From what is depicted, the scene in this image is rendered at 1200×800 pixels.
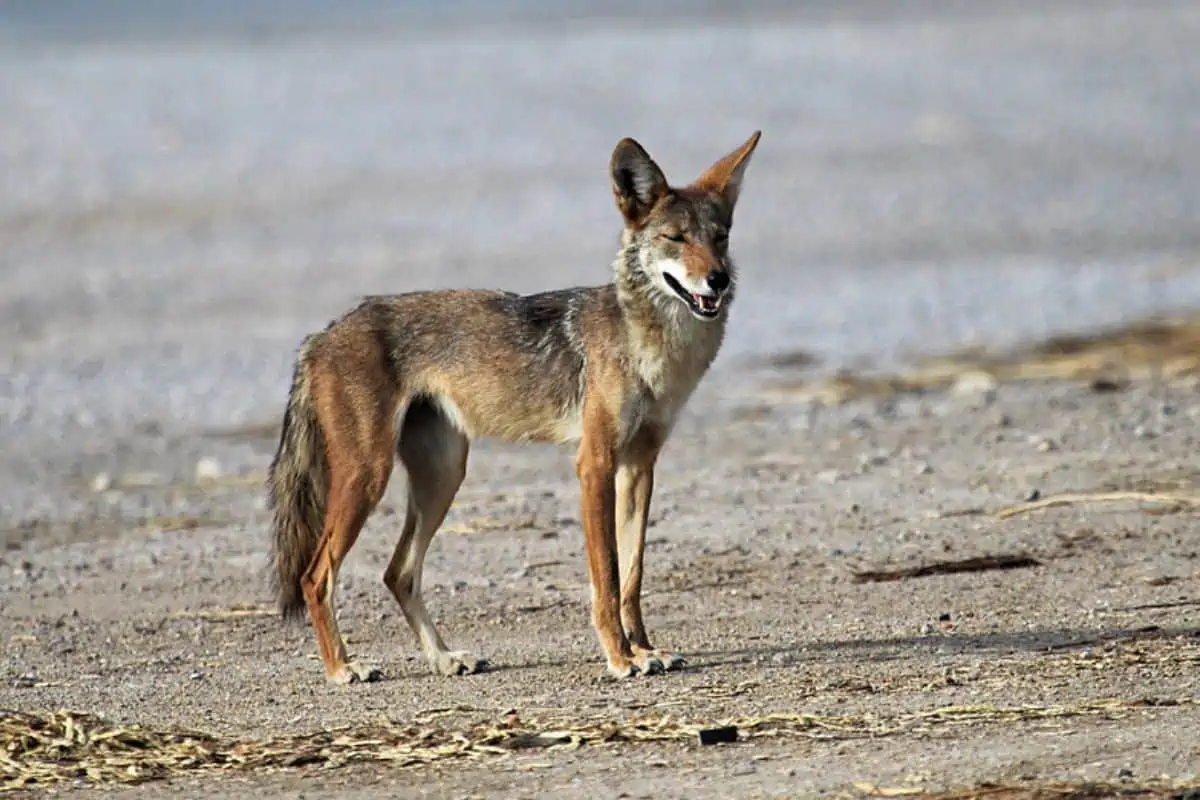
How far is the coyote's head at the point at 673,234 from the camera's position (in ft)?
27.3

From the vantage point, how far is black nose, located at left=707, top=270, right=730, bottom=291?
8.28 m

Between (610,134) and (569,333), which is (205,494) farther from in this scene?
(610,134)

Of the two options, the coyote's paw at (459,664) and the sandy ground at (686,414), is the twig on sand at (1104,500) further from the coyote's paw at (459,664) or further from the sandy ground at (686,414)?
the coyote's paw at (459,664)

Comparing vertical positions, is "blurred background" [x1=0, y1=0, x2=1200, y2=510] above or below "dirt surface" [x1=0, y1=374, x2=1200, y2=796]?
above

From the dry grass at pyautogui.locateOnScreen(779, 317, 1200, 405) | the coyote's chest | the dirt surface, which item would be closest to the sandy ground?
the dirt surface

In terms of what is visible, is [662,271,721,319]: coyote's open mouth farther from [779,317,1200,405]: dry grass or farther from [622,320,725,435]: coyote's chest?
[779,317,1200,405]: dry grass

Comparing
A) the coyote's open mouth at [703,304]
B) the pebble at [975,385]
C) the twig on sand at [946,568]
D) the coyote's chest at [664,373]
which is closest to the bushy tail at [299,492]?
the coyote's chest at [664,373]

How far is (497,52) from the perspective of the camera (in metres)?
40.4

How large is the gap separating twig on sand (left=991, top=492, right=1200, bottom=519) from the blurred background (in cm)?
588

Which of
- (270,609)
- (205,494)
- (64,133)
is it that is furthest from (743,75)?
(270,609)

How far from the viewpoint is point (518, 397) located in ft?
28.7

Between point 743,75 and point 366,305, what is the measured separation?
2746 centimetres

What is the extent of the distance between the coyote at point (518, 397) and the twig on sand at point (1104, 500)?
8.53ft

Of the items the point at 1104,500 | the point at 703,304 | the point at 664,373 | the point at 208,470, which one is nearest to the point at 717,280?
the point at 703,304
